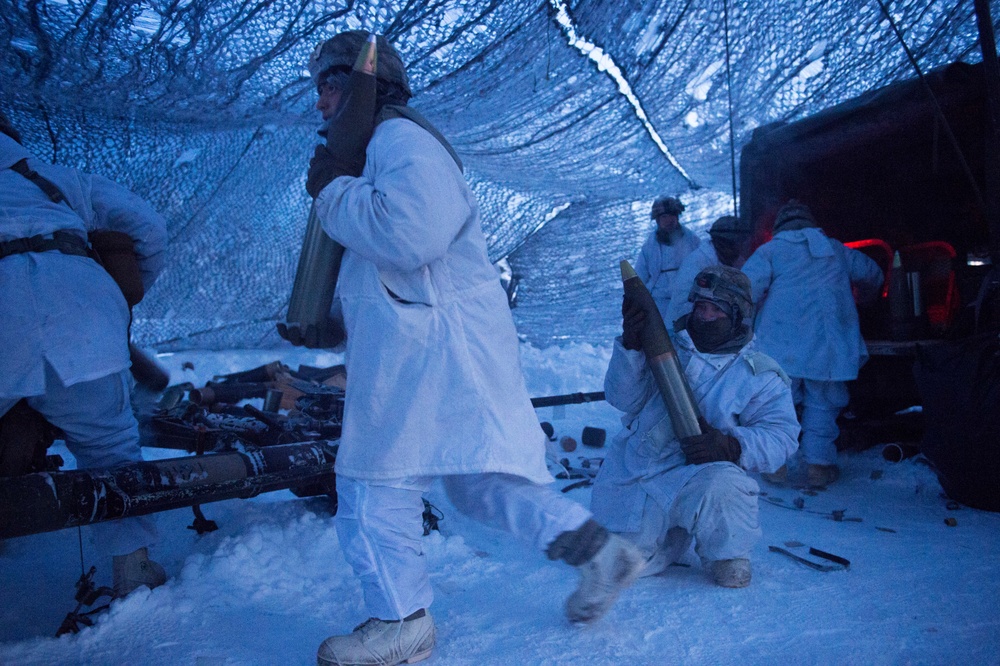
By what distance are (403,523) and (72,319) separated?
1.23 metres

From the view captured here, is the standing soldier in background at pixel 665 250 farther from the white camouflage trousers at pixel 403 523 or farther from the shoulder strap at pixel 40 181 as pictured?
the shoulder strap at pixel 40 181

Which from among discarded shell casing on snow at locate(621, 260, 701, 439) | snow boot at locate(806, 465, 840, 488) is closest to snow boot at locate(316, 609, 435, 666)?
discarded shell casing on snow at locate(621, 260, 701, 439)

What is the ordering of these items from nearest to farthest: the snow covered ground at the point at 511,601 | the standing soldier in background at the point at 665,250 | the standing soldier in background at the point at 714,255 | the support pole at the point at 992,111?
the snow covered ground at the point at 511,601
the support pole at the point at 992,111
the standing soldier in background at the point at 714,255
the standing soldier in background at the point at 665,250

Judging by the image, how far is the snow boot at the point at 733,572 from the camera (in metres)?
2.42

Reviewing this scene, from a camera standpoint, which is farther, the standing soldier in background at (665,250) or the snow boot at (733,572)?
the standing soldier in background at (665,250)

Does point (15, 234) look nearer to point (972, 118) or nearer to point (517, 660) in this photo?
point (517, 660)

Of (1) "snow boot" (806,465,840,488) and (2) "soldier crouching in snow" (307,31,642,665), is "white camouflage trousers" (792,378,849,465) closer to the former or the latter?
(1) "snow boot" (806,465,840,488)

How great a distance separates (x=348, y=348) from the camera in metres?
1.77

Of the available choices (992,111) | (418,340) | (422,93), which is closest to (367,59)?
(418,340)

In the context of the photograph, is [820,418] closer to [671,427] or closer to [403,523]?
[671,427]

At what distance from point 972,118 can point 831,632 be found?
13.4ft

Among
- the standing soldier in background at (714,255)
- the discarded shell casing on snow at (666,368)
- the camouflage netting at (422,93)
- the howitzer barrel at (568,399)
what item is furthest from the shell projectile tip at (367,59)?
the standing soldier in background at (714,255)

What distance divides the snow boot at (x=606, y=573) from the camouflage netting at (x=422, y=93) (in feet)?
8.75

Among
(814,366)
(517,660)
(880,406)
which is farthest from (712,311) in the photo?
(880,406)
